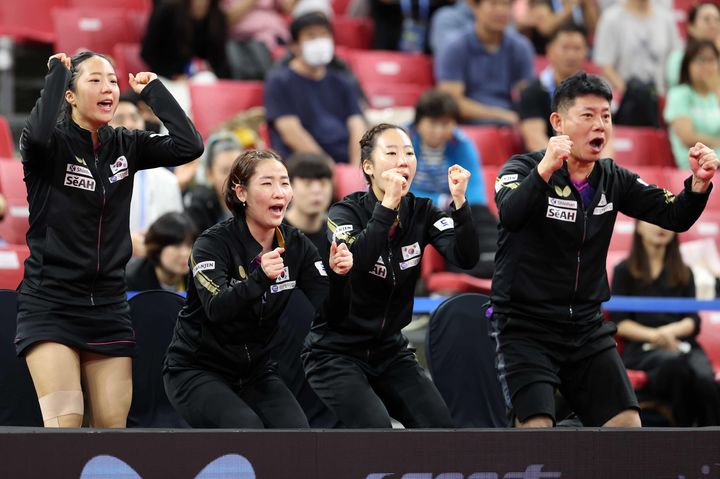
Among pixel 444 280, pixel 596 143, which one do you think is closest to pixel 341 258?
pixel 596 143

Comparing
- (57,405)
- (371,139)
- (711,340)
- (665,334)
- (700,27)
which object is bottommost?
(711,340)

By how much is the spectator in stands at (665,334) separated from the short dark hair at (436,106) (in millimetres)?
1487

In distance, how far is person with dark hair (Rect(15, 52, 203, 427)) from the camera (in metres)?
4.58

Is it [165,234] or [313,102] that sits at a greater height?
[313,102]

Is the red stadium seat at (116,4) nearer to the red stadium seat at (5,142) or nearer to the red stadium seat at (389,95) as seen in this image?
the red stadium seat at (389,95)

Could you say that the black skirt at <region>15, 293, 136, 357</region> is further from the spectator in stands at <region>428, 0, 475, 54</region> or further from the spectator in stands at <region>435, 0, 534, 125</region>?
the spectator in stands at <region>428, 0, 475, 54</region>

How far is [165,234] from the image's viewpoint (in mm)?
6520

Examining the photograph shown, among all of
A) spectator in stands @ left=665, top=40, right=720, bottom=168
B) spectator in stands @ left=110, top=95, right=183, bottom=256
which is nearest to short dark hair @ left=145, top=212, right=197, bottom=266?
spectator in stands @ left=110, top=95, right=183, bottom=256

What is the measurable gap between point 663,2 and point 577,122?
6.99 metres

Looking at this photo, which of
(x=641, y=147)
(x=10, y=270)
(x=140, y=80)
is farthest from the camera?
(x=641, y=147)

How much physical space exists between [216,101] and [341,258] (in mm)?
4608

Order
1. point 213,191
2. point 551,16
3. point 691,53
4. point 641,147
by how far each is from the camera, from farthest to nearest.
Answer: point 551,16
point 641,147
point 691,53
point 213,191

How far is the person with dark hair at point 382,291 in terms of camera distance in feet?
15.6

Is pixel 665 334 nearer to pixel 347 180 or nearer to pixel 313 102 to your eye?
pixel 347 180
